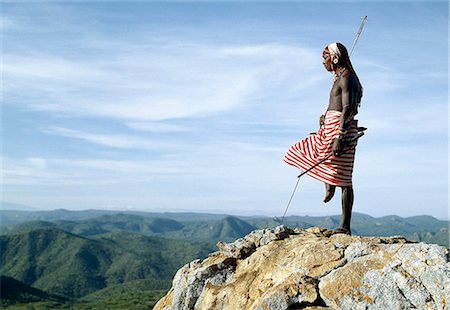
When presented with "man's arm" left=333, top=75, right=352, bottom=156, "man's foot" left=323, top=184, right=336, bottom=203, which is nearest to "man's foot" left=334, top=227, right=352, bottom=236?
"man's foot" left=323, top=184, right=336, bottom=203

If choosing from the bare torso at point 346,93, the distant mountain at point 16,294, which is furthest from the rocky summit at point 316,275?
the distant mountain at point 16,294

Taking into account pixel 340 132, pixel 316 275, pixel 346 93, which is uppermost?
pixel 346 93

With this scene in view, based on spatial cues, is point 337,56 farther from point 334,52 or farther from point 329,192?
point 329,192

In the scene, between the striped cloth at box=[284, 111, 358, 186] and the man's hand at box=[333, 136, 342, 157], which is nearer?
the man's hand at box=[333, 136, 342, 157]

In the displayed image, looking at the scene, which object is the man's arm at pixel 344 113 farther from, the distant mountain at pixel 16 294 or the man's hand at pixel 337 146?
the distant mountain at pixel 16 294

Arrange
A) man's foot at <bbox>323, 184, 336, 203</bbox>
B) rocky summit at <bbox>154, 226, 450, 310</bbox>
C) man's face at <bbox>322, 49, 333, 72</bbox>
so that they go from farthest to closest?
man's foot at <bbox>323, 184, 336, 203</bbox> < man's face at <bbox>322, 49, 333, 72</bbox> < rocky summit at <bbox>154, 226, 450, 310</bbox>

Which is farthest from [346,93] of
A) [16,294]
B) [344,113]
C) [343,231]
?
[16,294]

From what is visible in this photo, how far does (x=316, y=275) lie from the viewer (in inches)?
341

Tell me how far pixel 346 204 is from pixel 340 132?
1762 mm

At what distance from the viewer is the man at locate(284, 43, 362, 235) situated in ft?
35.0

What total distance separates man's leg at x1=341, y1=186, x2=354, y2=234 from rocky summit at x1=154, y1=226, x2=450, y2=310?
0.42 meters

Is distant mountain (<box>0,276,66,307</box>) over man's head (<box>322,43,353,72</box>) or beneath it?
beneath

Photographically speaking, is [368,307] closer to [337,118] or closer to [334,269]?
[334,269]

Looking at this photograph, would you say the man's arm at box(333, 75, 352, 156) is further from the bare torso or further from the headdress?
the headdress
